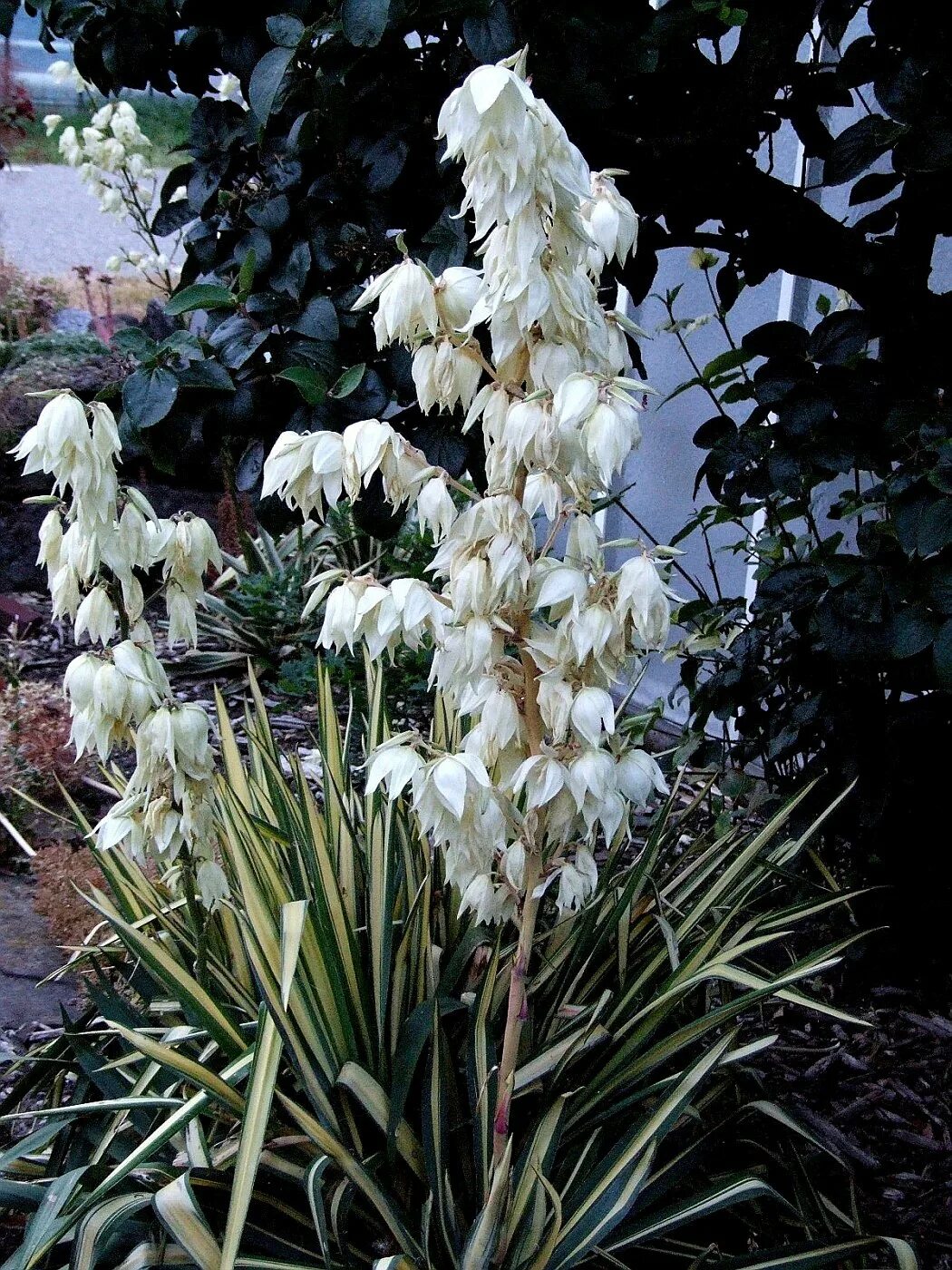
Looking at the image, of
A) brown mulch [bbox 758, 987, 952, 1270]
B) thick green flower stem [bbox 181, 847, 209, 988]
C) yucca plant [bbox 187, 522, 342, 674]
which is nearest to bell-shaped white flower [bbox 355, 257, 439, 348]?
thick green flower stem [bbox 181, 847, 209, 988]

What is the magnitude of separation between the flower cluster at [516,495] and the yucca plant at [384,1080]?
30 centimetres

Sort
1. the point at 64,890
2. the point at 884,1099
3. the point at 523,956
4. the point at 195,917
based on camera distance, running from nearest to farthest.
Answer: the point at 523,956
the point at 195,917
the point at 884,1099
the point at 64,890

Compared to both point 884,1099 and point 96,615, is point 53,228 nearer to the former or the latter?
point 96,615

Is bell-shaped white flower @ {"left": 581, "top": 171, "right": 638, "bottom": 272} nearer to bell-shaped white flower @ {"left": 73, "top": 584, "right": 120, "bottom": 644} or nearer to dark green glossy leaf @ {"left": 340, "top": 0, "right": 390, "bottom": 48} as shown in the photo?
dark green glossy leaf @ {"left": 340, "top": 0, "right": 390, "bottom": 48}

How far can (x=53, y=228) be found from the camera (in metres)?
6.71

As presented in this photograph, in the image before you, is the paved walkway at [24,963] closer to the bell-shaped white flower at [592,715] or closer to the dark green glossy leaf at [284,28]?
the bell-shaped white flower at [592,715]

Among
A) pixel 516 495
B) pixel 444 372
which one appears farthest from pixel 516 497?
pixel 444 372

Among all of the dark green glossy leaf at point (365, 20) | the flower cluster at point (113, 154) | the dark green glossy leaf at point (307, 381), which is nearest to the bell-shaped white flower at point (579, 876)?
the dark green glossy leaf at point (307, 381)

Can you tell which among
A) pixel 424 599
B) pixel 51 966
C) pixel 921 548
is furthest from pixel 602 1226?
pixel 51 966

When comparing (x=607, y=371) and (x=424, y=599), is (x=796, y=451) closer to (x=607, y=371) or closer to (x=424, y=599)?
(x=607, y=371)

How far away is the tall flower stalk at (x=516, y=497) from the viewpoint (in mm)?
1140

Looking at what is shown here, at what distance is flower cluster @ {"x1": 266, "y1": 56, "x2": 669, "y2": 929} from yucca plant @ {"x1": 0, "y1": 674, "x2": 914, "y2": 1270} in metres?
0.30

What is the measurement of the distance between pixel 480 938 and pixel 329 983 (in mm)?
245

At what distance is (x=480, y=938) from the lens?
1718 millimetres
